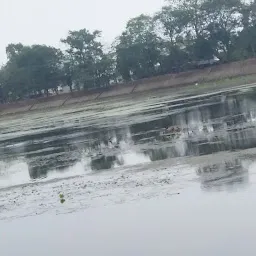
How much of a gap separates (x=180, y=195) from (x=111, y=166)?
6.68m

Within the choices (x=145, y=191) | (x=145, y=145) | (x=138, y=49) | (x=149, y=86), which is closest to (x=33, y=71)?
(x=138, y=49)

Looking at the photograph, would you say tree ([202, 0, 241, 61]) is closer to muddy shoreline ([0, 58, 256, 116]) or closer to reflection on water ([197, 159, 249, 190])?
muddy shoreline ([0, 58, 256, 116])

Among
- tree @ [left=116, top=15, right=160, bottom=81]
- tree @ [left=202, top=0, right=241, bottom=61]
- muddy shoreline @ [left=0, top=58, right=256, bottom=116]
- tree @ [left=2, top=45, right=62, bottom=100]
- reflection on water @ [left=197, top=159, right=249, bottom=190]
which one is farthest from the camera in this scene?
tree @ [left=2, top=45, right=62, bottom=100]

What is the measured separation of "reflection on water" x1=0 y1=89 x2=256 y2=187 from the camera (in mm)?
18797

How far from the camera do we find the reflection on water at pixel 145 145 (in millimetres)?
18797

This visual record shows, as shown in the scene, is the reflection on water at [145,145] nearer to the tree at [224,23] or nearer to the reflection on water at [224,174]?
the reflection on water at [224,174]

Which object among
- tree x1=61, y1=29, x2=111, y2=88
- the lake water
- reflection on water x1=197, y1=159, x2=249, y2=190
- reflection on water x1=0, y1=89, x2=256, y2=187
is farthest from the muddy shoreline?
reflection on water x1=197, y1=159, x2=249, y2=190

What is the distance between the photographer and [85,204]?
14352 mm

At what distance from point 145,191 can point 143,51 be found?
76.2m

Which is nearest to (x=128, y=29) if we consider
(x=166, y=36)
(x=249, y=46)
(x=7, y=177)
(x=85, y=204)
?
(x=166, y=36)

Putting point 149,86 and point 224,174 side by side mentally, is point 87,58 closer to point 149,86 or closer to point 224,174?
point 149,86

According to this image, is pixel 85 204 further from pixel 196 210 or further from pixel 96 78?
pixel 96 78

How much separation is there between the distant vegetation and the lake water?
5988cm

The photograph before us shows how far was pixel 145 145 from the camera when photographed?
2291cm
